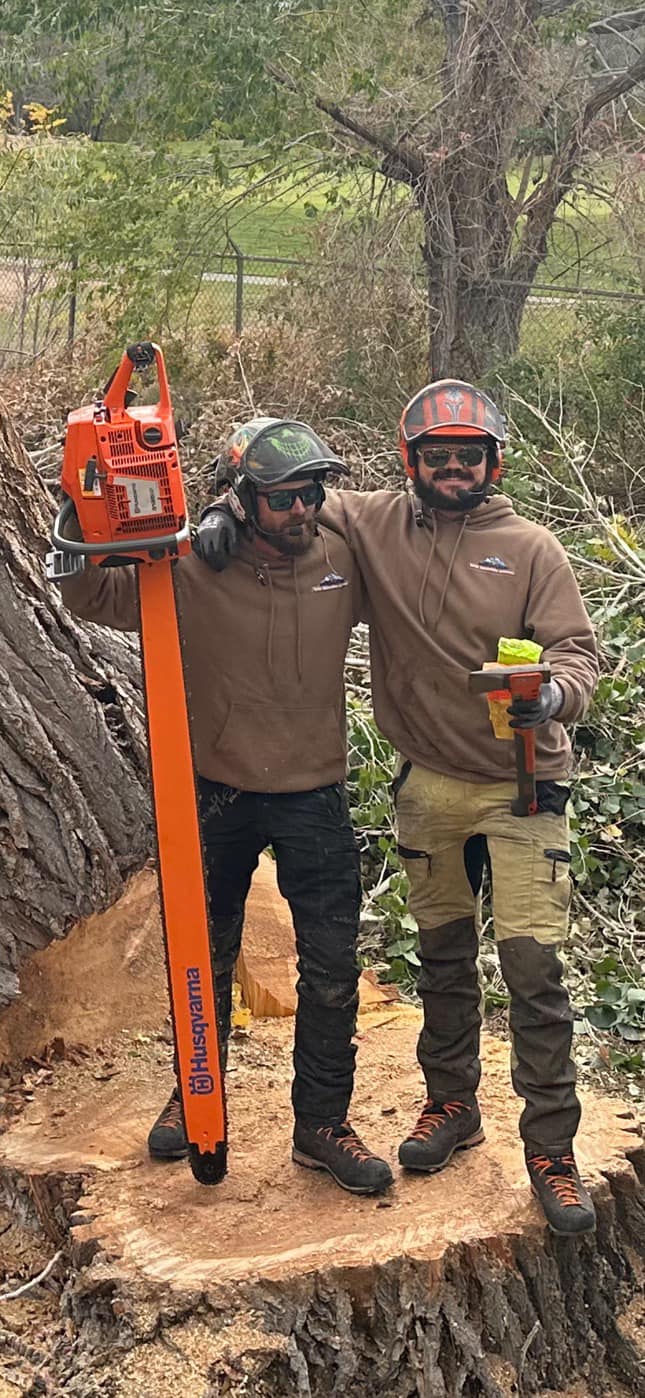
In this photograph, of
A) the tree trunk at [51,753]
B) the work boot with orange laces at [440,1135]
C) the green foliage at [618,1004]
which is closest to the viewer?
the work boot with orange laces at [440,1135]

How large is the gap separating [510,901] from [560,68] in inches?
373

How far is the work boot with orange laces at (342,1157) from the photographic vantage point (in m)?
3.17

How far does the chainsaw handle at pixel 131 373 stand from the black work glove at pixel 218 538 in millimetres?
306

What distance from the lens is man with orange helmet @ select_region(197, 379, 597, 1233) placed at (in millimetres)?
3084

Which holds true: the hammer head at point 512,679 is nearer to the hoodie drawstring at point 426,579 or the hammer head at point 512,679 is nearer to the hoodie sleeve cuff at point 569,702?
the hoodie sleeve cuff at point 569,702

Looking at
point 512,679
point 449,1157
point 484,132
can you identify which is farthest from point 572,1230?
point 484,132

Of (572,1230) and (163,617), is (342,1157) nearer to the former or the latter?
(572,1230)

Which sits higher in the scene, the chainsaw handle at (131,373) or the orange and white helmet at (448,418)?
the chainsaw handle at (131,373)

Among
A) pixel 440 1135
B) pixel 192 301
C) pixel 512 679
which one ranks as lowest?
pixel 440 1135

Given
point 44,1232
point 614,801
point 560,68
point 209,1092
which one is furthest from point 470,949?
point 560,68

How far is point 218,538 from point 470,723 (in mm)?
695

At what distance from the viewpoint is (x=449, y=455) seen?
3107 mm

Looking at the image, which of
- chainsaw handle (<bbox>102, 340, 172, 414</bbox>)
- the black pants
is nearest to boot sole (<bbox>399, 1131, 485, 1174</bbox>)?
the black pants

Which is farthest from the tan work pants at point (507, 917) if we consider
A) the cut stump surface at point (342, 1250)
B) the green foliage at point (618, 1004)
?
the green foliage at point (618, 1004)
